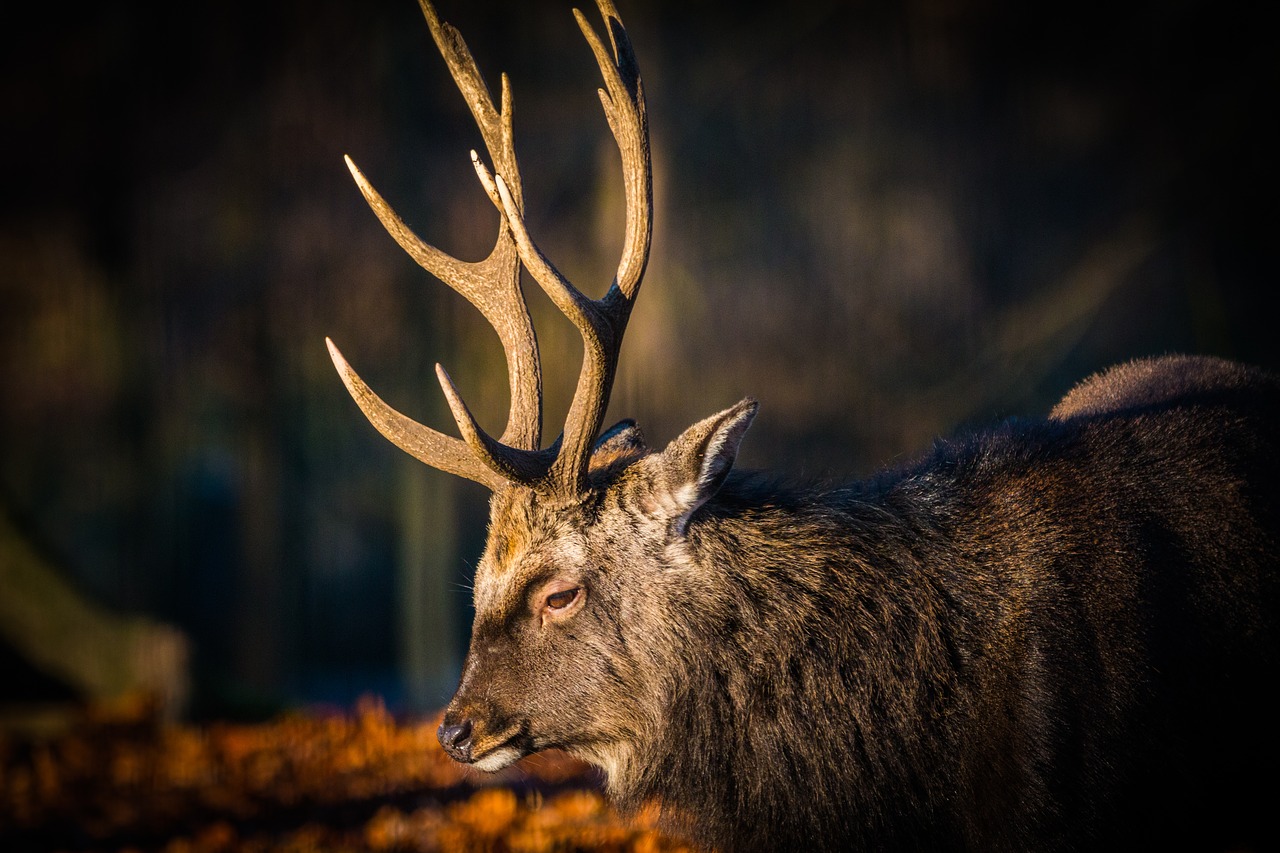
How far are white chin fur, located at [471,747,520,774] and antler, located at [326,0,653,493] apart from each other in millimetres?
844

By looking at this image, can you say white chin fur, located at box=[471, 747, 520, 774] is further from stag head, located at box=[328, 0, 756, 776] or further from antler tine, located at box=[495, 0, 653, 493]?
antler tine, located at box=[495, 0, 653, 493]

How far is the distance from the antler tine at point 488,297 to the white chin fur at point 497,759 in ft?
2.82

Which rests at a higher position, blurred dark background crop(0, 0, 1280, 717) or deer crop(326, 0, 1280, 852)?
blurred dark background crop(0, 0, 1280, 717)

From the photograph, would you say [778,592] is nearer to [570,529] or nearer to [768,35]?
[570,529]

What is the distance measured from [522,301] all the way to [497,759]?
159 centimetres

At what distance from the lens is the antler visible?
3.40m

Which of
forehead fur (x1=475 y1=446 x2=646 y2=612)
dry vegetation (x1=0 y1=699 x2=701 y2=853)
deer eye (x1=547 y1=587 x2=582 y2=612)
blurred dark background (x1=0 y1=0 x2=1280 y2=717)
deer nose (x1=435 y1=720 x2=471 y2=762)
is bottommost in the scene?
dry vegetation (x1=0 y1=699 x2=701 y2=853)

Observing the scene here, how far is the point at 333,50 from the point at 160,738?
627cm

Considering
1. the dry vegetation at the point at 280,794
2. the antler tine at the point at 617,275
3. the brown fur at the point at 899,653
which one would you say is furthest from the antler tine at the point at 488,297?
the dry vegetation at the point at 280,794

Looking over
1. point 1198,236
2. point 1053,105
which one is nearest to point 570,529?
point 1198,236

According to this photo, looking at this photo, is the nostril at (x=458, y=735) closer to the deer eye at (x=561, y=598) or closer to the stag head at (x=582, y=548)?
the stag head at (x=582, y=548)

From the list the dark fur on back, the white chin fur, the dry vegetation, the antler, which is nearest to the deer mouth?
the white chin fur

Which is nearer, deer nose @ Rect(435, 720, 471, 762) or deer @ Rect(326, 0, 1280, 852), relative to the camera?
deer @ Rect(326, 0, 1280, 852)

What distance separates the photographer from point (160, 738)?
25.2ft
